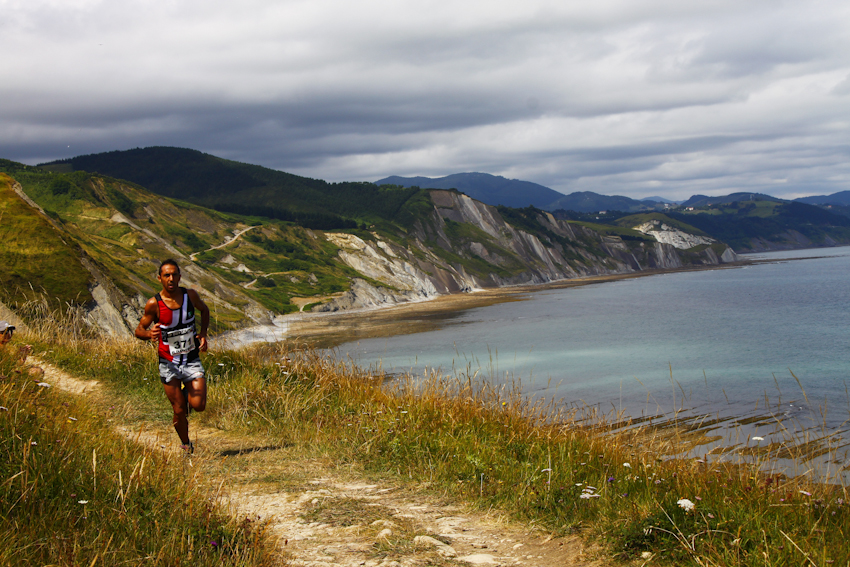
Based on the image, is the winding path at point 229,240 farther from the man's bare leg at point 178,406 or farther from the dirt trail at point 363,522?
the dirt trail at point 363,522

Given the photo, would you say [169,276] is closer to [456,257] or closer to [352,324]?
[352,324]

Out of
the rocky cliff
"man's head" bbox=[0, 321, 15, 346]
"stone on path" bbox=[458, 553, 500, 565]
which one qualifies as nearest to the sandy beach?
the rocky cliff

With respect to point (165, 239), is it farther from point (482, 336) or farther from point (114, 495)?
point (114, 495)

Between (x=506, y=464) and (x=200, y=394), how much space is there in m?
3.78

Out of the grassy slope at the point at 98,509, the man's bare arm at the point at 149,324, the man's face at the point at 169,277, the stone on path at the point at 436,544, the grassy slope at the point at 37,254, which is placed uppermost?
the grassy slope at the point at 37,254

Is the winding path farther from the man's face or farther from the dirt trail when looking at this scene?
the dirt trail

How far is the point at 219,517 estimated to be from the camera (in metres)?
4.45

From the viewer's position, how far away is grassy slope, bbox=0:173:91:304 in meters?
33.6

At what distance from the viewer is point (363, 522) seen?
5469 mm

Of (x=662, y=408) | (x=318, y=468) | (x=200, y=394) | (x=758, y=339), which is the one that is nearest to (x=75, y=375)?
(x=200, y=394)

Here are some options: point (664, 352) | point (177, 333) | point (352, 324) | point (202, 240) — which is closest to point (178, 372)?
point (177, 333)

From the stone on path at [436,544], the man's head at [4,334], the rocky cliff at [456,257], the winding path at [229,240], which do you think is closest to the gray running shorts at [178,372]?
the man's head at [4,334]

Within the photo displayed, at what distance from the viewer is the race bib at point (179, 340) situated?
294 inches

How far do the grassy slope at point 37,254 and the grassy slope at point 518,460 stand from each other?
25176 mm
